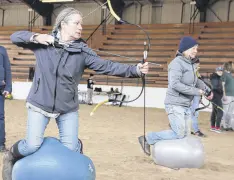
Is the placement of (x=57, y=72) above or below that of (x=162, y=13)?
below

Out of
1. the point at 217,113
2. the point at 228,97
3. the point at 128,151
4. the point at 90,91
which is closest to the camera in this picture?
the point at 128,151

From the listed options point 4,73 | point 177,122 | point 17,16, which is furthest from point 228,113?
point 17,16

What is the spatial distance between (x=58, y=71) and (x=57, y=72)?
0.04 feet

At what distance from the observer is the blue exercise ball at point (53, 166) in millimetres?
2949

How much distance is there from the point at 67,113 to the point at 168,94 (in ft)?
5.93

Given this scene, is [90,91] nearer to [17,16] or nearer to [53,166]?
[53,166]

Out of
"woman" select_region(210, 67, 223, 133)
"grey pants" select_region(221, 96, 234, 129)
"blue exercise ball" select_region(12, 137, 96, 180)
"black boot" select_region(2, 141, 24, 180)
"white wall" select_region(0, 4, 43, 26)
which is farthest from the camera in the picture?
"white wall" select_region(0, 4, 43, 26)

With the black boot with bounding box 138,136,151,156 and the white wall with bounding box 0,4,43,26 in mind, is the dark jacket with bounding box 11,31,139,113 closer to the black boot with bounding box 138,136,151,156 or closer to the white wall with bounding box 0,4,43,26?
the black boot with bounding box 138,136,151,156

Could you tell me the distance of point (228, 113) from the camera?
8.93 metres

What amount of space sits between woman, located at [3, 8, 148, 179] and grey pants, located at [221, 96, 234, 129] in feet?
20.8

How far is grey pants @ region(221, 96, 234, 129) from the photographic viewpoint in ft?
29.1

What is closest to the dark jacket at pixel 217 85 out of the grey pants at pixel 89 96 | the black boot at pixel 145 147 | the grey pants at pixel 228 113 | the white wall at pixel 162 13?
the grey pants at pixel 228 113

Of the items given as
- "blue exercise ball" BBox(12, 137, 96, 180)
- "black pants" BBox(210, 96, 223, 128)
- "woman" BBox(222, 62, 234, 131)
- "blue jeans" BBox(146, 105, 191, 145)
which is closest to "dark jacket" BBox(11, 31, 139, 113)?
"blue exercise ball" BBox(12, 137, 96, 180)

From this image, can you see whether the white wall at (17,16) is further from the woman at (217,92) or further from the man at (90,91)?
the woman at (217,92)
